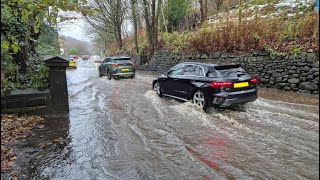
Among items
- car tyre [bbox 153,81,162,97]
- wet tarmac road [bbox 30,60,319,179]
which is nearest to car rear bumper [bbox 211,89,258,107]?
wet tarmac road [bbox 30,60,319,179]

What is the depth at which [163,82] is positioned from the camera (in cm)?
1120

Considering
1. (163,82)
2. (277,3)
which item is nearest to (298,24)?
(163,82)

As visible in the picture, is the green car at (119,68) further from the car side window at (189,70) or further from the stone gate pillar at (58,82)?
the stone gate pillar at (58,82)

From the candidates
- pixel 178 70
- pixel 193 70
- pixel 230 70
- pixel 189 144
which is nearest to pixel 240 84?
pixel 230 70

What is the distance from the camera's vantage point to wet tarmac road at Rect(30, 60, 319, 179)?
467 cm

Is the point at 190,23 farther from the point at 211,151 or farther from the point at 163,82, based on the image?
the point at 211,151

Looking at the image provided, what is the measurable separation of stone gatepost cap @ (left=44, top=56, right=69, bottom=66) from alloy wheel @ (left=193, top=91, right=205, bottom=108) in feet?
13.7

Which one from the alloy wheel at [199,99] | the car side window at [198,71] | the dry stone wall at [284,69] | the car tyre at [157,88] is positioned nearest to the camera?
the alloy wheel at [199,99]

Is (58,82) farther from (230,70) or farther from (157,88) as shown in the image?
(230,70)

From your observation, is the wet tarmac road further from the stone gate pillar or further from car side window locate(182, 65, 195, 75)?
car side window locate(182, 65, 195, 75)

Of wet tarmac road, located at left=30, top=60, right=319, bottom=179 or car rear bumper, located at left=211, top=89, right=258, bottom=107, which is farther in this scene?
car rear bumper, located at left=211, top=89, right=258, bottom=107

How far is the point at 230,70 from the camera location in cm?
851

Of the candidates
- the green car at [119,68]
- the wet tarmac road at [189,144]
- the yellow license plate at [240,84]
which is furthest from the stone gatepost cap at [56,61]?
the green car at [119,68]

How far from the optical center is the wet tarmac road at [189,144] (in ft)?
15.3
